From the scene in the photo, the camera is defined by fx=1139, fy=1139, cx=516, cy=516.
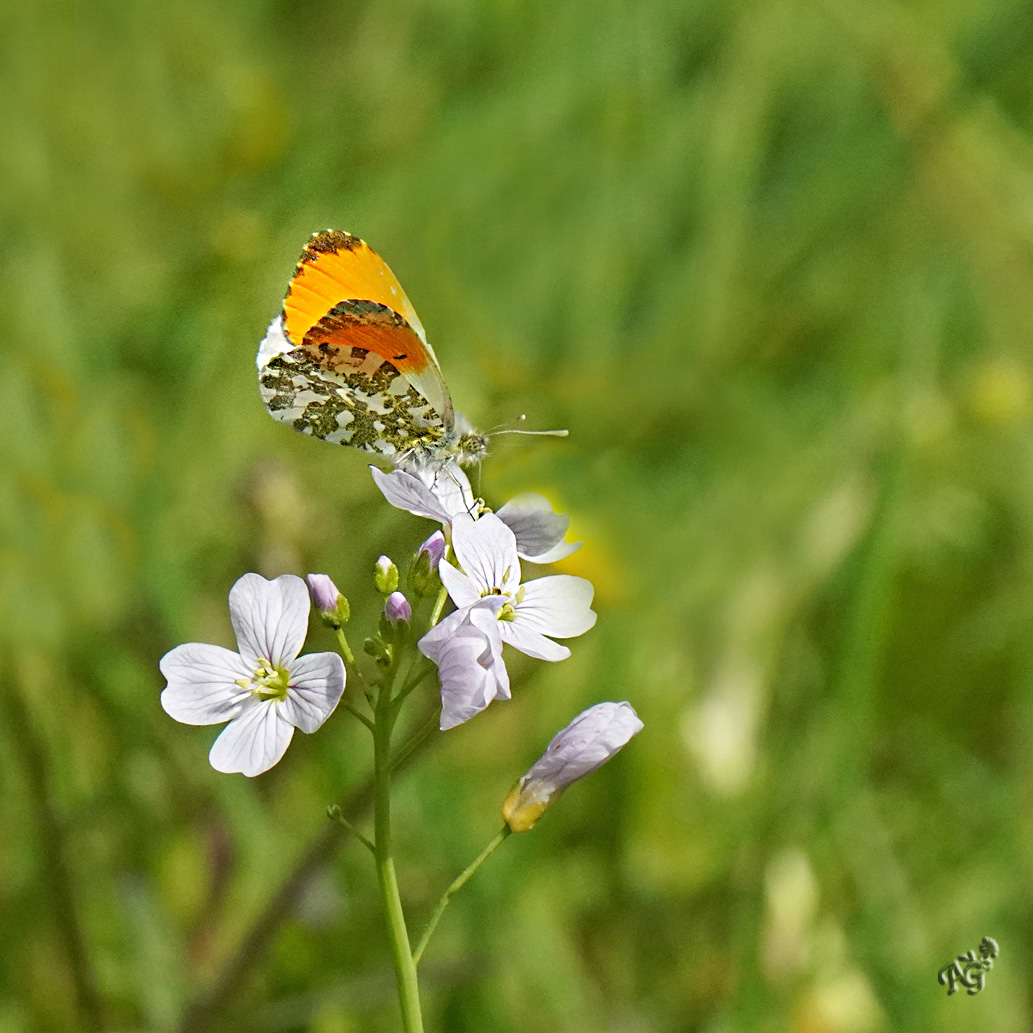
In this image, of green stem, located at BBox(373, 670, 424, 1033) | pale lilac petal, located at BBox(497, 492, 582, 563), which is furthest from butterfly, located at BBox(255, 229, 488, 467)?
green stem, located at BBox(373, 670, 424, 1033)

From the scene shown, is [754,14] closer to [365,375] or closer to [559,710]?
[559,710]

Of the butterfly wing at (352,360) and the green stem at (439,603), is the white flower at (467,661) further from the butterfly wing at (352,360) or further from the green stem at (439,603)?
the butterfly wing at (352,360)

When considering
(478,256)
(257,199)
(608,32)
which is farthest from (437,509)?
(608,32)

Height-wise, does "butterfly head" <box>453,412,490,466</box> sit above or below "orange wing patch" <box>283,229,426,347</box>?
below

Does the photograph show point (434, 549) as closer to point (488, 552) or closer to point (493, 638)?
point (488, 552)
